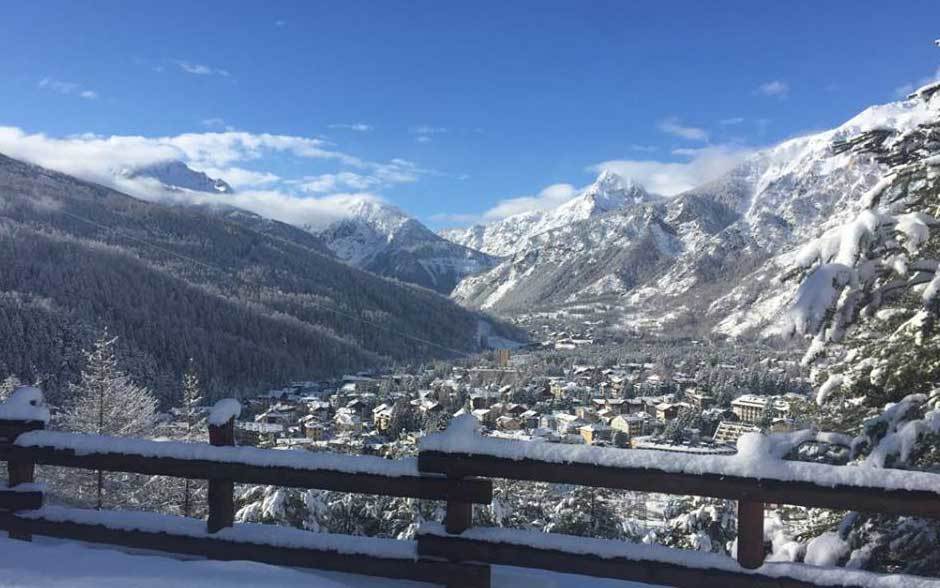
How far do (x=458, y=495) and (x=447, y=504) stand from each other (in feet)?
0.63

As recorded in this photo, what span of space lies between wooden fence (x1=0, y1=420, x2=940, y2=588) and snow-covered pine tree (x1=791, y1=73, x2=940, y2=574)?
1.88m

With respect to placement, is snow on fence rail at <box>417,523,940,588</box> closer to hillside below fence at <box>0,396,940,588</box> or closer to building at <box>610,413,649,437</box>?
hillside below fence at <box>0,396,940,588</box>

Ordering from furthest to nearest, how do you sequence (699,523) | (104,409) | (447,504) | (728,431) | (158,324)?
(158,324) → (728,431) → (104,409) → (699,523) → (447,504)

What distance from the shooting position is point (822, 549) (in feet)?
18.1

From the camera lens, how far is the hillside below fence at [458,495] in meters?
3.84

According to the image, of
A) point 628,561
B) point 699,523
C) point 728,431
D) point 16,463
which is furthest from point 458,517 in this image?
point 728,431

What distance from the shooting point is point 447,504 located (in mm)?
4480

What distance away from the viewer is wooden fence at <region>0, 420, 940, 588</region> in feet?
12.8

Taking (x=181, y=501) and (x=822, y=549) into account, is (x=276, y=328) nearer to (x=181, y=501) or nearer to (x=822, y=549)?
(x=181, y=501)

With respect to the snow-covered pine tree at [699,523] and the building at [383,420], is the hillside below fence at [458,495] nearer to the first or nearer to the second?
A: the snow-covered pine tree at [699,523]

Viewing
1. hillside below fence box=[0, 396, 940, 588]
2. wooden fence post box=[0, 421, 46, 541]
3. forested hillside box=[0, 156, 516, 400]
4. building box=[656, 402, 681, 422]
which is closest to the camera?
hillside below fence box=[0, 396, 940, 588]

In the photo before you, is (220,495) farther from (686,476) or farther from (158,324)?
(158,324)

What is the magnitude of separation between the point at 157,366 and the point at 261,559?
393ft

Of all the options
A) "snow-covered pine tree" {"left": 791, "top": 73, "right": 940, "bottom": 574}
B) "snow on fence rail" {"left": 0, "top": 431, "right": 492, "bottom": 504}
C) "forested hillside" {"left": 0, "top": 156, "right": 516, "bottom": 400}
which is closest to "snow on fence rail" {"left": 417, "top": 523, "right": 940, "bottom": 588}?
"snow on fence rail" {"left": 0, "top": 431, "right": 492, "bottom": 504}
